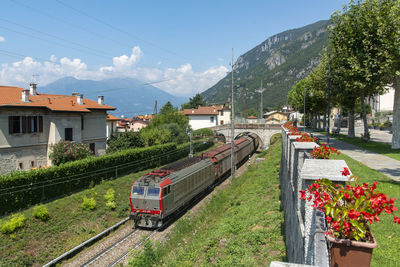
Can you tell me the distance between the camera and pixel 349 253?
3295 millimetres

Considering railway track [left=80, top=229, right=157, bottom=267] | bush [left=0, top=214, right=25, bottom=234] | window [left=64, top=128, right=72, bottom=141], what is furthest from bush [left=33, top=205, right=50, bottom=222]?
window [left=64, top=128, right=72, bottom=141]

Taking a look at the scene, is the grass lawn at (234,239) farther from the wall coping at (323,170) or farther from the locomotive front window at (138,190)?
the wall coping at (323,170)

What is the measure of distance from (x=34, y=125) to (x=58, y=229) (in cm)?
1285

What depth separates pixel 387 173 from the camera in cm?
1439

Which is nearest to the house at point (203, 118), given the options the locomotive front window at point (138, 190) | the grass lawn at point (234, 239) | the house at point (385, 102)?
the house at point (385, 102)

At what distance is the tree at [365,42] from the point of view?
21.9 m

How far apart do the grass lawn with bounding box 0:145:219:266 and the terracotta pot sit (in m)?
16.4

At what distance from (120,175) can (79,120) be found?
7639 millimetres

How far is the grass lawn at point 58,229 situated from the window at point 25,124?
328 inches

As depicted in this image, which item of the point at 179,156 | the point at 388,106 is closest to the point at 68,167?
the point at 179,156

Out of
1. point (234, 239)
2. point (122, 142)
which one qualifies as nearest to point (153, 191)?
point (234, 239)

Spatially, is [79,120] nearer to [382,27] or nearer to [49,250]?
[49,250]

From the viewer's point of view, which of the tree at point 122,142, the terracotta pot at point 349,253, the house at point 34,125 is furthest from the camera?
the tree at point 122,142

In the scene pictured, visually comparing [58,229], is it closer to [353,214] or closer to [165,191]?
[165,191]
